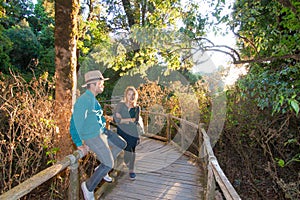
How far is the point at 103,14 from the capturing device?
36.6ft

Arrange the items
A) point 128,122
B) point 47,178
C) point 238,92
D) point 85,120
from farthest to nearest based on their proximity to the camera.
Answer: point 238,92 < point 128,122 < point 85,120 < point 47,178

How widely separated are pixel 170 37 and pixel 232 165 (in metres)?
3.77

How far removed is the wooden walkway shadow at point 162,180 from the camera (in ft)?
10.9

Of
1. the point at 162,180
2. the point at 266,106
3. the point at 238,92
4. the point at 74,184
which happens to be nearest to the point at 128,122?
the point at 162,180

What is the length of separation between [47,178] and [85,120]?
70cm

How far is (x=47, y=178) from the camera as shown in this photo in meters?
1.93

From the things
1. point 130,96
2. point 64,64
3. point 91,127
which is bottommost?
point 91,127

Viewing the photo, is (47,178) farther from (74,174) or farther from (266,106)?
(266,106)

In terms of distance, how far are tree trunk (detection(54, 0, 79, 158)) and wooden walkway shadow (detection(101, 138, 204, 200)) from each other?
42.0 inches

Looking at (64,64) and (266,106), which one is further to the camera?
(266,106)

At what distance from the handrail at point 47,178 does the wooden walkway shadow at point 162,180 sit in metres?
0.86

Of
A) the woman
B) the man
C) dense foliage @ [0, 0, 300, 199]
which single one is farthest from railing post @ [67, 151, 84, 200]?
the woman

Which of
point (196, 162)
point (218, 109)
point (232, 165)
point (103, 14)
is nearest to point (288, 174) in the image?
A: point (232, 165)

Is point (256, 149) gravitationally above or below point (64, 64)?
below
